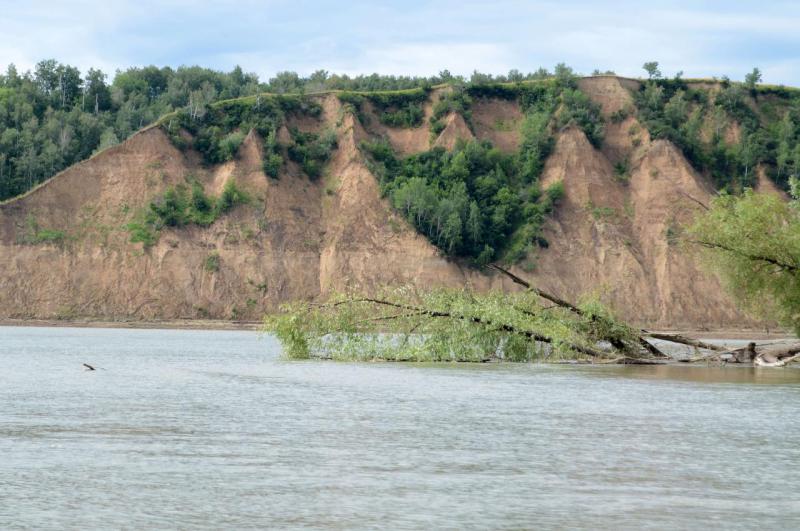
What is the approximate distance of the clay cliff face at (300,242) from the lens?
97.2m

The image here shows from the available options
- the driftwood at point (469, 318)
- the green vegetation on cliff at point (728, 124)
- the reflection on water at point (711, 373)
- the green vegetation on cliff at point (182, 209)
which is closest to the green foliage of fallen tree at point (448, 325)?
the driftwood at point (469, 318)

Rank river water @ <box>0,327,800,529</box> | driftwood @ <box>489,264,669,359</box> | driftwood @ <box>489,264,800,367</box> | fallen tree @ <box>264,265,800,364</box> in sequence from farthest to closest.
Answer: driftwood @ <box>489,264,800,367</box> → driftwood @ <box>489,264,669,359</box> → fallen tree @ <box>264,265,800,364</box> → river water @ <box>0,327,800,529</box>

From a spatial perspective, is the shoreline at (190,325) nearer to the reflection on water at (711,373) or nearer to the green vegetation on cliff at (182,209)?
the green vegetation on cliff at (182,209)

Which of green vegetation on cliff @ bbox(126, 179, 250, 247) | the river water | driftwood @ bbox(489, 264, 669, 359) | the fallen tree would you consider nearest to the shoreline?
green vegetation on cliff @ bbox(126, 179, 250, 247)

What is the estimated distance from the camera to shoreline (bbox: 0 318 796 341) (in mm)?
93500

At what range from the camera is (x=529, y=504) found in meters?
15.2

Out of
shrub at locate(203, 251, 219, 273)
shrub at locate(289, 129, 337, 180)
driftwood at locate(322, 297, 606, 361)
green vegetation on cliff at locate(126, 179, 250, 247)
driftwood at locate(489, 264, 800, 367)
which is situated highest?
shrub at locate(289, 129, 337, 180)

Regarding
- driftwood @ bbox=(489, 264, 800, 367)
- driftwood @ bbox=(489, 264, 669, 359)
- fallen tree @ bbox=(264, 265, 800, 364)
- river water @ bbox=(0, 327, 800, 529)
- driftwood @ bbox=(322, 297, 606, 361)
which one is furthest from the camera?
driftwood @ bbox=(489, 264, 800, 367)

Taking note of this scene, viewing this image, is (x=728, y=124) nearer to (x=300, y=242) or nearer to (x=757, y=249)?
(x=300, y=242)

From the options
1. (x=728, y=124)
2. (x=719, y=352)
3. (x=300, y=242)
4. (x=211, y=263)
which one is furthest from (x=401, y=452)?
(x=728, y=124)

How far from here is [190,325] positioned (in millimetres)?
95250

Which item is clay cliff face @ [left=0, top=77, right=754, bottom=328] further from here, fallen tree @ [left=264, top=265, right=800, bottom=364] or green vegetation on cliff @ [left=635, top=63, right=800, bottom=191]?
fallen tree @ [left=264, top=265, right=800, bottom=364]

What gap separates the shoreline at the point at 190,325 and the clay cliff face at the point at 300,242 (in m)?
1.15

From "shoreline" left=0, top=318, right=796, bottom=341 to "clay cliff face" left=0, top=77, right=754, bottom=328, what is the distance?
3.78 ft
